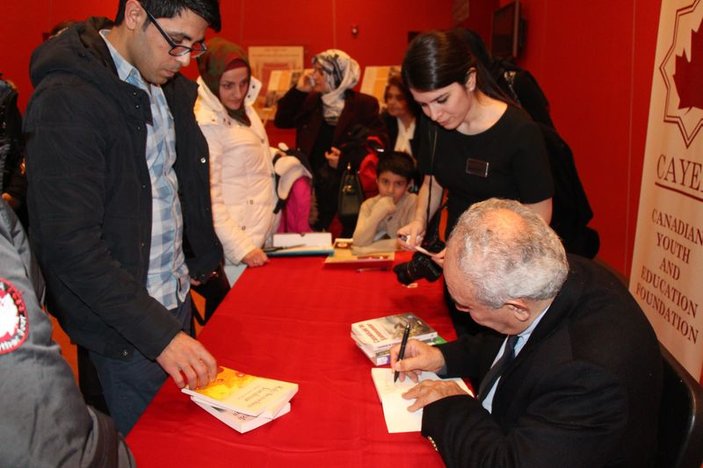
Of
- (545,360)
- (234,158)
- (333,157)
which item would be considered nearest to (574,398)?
(545,360)

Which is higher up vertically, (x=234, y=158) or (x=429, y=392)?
(x=234, y=158)

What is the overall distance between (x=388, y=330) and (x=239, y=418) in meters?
0.53

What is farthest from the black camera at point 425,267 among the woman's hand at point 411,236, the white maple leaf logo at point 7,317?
the white maple leaf logo at point 7,317

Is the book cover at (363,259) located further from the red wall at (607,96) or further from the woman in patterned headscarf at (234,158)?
the red wall at (607,96)

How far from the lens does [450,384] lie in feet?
4.41

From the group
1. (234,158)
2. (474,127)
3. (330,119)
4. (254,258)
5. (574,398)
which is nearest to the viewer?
(574,398)

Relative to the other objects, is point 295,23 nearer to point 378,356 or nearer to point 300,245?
point 300,245

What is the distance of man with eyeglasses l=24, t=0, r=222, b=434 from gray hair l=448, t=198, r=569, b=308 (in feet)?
2.18

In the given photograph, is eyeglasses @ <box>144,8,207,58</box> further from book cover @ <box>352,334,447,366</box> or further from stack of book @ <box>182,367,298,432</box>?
book cover @ <box>352,334,447,366</box>

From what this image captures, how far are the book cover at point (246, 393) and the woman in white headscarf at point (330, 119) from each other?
2.19 meters

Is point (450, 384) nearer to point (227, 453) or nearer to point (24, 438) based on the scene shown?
point (227, 453)

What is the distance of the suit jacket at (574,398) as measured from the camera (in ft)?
3.25

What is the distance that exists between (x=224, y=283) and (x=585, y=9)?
301cm

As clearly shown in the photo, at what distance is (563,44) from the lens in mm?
4129
